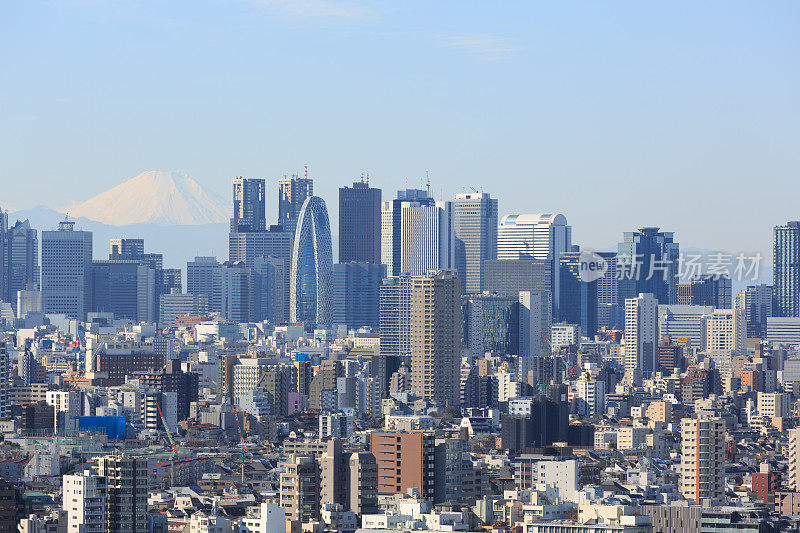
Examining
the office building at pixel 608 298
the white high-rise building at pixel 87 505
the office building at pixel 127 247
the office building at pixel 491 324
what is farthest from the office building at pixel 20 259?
the white high-rise building at pixel 87 505

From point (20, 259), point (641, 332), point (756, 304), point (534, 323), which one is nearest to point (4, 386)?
point (641, 332)

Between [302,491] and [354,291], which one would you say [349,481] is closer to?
[302,491]

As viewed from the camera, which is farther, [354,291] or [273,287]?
[273,287]

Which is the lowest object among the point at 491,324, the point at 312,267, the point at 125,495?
the point at 125,495

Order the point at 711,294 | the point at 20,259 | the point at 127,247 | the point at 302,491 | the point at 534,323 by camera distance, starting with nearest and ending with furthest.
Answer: the point at 302,491 → the point at 534,323 → the point at 711,294 → the point at 20,259 → the point at 127,247

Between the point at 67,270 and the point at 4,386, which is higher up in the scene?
the point at 67,270

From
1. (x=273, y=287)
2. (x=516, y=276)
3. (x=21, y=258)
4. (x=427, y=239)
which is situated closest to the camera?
(x=516, y=276)
